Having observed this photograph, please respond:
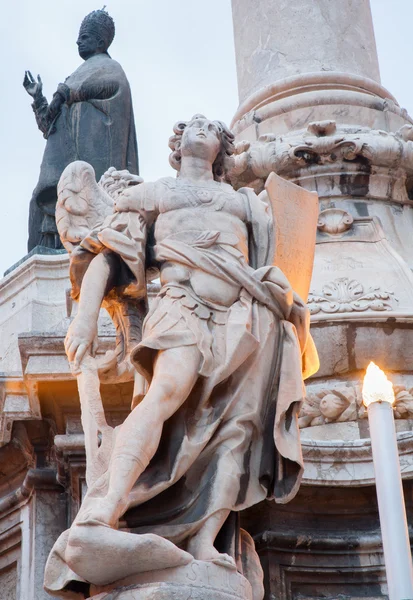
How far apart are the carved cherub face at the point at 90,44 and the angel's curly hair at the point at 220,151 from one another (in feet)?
12.6

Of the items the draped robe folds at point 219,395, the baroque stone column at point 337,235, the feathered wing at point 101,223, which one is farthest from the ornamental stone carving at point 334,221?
the draped robe folds at point 219,395

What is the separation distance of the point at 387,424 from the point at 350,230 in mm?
4685

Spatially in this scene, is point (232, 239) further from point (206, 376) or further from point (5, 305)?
point (5, 305)

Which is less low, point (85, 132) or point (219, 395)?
point (85, 132)

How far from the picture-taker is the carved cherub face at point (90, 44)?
11344 millimetres

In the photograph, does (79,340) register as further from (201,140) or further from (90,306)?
(201,140)

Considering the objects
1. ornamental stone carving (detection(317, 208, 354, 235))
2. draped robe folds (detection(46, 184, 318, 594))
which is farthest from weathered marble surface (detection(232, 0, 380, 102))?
draped robe folds (detection(46, 184, 318, 594))

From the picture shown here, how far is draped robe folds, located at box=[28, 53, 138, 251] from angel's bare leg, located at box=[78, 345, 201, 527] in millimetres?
3598

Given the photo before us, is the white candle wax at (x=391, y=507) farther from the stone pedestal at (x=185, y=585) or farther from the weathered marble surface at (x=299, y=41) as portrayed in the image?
the weathered marble surface at (x=299, y=41)


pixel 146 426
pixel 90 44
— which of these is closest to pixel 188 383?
pixel 146 426

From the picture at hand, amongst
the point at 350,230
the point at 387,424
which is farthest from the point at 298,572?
the point at 350,230

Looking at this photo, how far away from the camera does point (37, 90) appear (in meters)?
11.0

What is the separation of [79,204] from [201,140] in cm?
99

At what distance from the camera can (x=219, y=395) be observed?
6.80m
